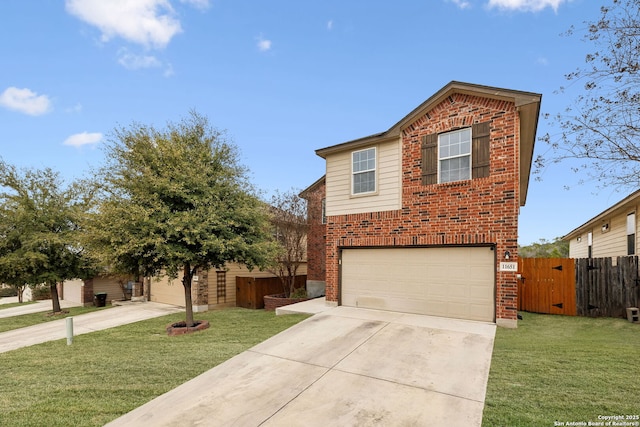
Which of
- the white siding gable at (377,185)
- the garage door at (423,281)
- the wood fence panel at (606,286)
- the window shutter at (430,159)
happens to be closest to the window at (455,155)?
the window shutter at (430,159)

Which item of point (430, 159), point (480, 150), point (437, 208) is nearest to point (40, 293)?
point (437, 208)

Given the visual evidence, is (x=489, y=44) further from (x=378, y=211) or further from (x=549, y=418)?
(x=549, y=418)

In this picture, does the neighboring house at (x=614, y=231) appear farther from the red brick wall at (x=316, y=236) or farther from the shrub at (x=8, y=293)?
the shrub at (x=8, y=293)

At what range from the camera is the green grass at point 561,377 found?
3709 millimetres

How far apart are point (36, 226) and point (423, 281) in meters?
16.0

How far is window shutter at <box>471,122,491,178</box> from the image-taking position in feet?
27.0

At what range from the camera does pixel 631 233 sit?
461 inches

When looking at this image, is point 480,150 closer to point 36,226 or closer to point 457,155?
point 457,155

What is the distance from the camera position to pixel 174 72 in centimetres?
1497

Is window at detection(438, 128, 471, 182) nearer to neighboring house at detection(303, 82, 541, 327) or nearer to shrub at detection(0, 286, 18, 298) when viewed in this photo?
neighboring house at detection(303, 82, 541, 327)

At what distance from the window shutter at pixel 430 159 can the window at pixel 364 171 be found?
1601mm

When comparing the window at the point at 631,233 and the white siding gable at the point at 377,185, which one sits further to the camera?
the window at the point at 631,233

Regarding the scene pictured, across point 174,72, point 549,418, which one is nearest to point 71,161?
point 174,72

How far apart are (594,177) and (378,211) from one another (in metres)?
5.38
